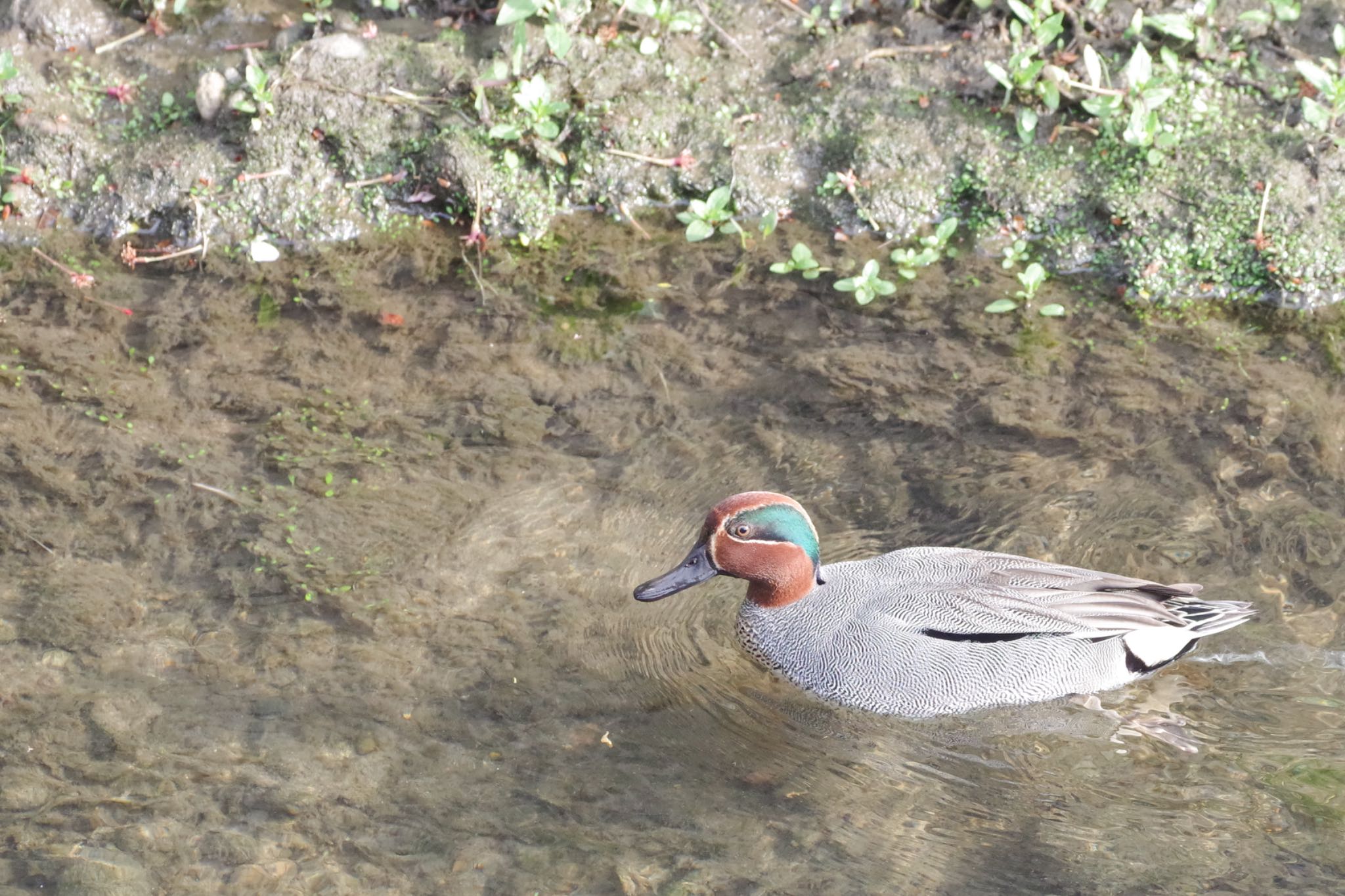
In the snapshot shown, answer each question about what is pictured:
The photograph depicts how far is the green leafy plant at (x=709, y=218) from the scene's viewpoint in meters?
6.45

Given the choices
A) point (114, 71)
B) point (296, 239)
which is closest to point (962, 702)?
point (296, 239)

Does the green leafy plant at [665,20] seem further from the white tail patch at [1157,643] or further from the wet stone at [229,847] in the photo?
the wet stone at [229,847]

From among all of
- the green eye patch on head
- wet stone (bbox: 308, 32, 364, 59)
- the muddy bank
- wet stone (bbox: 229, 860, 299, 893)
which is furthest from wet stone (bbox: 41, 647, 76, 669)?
wet stone (bbox: 308, 32, 364, 59)

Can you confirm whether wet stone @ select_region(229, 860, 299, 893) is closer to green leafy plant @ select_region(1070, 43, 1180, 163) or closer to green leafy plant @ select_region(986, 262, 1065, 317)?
green leafy plant @ select_region(986, 262, 1065, 317)

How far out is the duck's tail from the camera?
4266mm

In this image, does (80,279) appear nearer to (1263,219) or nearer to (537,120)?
(537,120)

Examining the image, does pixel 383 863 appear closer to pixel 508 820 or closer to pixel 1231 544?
pixel 508 820

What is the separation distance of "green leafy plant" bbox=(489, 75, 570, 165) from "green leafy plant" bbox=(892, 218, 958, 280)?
1.89 meters

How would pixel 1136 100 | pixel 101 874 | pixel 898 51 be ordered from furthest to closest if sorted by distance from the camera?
pixel 898 51
pixel 1136 100
pixel 101 874

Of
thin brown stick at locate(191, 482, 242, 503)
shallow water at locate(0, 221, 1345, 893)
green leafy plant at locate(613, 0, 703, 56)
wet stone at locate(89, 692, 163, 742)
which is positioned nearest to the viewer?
shallow water at locate(0, 221, 1345, 893)

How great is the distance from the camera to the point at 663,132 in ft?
22.6

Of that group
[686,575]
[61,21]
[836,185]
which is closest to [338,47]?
[61,21]

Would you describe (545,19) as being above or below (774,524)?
above

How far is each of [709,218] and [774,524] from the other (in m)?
2.65
